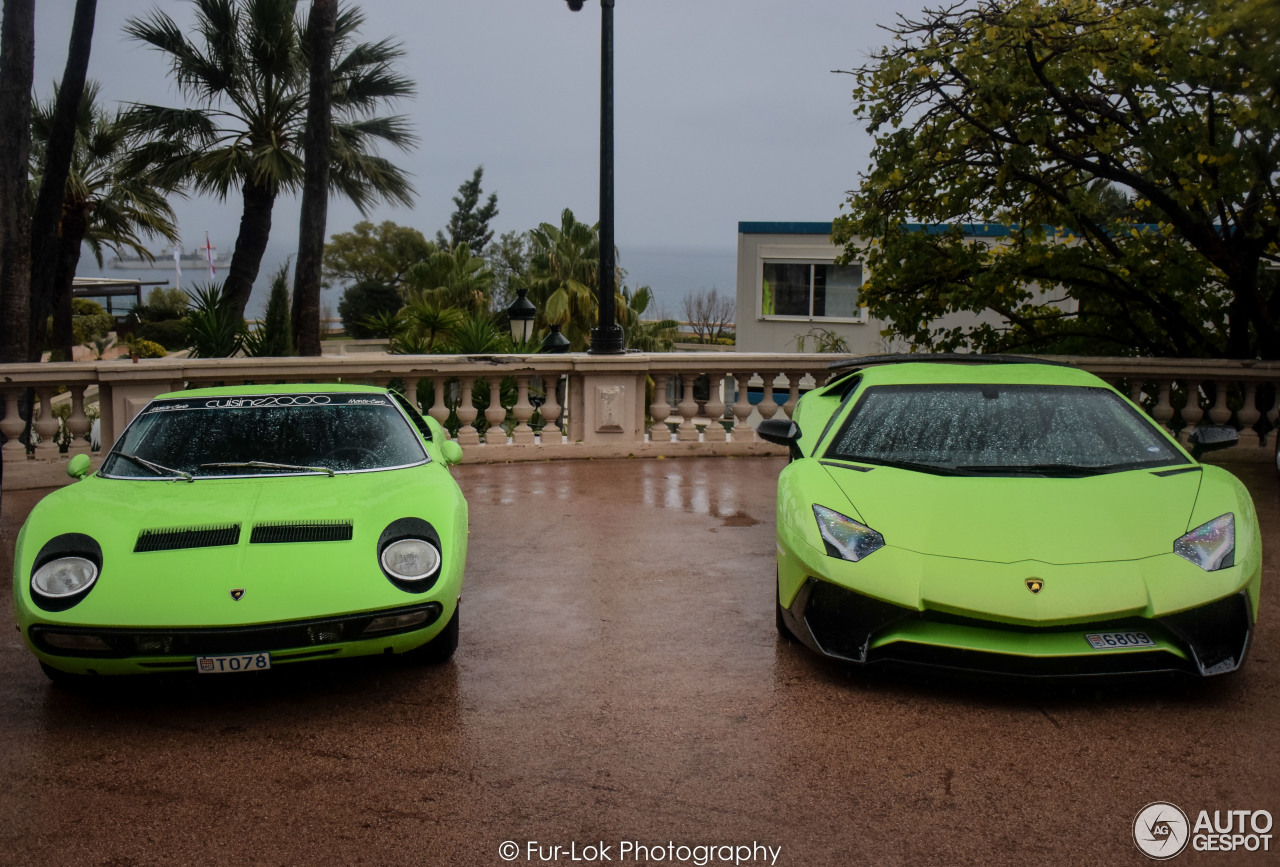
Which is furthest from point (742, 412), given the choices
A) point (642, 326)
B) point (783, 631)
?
point (642, 326)

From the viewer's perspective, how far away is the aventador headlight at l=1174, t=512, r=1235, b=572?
178 inches

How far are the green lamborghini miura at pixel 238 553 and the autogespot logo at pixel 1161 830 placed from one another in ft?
8.87

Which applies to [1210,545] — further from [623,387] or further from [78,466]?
[623,387]

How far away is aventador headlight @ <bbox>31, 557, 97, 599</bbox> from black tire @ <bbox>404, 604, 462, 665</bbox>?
1.37m

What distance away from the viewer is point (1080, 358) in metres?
10.9

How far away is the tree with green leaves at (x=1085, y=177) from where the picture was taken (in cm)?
1060

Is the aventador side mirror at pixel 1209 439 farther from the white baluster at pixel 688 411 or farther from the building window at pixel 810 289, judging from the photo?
the building window at pixel 810 289

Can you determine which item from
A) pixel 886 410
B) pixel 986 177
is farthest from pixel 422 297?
pixel 886 410

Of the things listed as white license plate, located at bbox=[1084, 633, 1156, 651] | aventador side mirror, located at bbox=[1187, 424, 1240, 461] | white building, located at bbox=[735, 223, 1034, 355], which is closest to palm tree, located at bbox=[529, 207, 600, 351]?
white building, located at bbox=[735, 223, 1034, 355]

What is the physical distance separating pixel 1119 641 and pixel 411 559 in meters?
2.87

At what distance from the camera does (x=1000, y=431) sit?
5.50 metres

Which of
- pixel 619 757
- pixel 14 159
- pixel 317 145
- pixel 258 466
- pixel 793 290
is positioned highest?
pixel 317 145

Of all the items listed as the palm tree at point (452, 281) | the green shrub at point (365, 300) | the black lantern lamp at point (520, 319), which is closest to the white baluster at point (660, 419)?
the black lantern lamp at point (520, 319)

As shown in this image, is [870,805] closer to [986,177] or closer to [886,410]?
[886,410]
